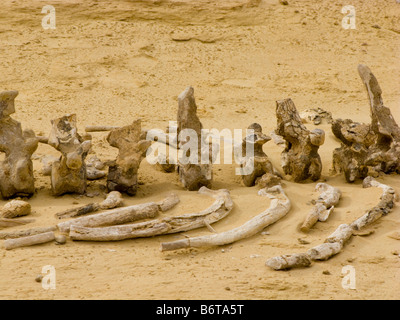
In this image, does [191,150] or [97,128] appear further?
[97,128]

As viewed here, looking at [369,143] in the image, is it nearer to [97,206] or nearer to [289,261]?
[289,261]

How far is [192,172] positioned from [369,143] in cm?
187

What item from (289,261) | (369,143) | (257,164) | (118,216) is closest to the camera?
(289,261)

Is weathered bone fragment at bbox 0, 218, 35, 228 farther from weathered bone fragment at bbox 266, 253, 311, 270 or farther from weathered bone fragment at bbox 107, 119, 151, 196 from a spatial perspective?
weathered bone fragment at bbox 266, 253, 311, 270

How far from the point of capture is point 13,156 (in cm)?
676

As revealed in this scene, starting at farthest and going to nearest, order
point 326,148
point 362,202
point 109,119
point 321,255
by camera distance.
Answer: point 109,119 → point 326,148 → point 362,202 → point 321,255

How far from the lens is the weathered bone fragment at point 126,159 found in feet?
22.6

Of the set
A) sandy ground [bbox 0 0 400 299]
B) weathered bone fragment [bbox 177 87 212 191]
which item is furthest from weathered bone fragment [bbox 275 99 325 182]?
weathered bone fragment [bbox 177 87 212 191]

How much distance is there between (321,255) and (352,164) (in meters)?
1.84

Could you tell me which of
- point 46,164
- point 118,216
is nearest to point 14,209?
point 118,216

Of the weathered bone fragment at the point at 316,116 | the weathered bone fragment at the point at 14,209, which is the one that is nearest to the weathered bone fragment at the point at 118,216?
the weathered bone fragment at the point at 14,209

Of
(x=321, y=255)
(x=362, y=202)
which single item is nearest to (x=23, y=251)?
(x=321, y=255)

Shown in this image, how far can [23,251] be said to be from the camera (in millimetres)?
5668
